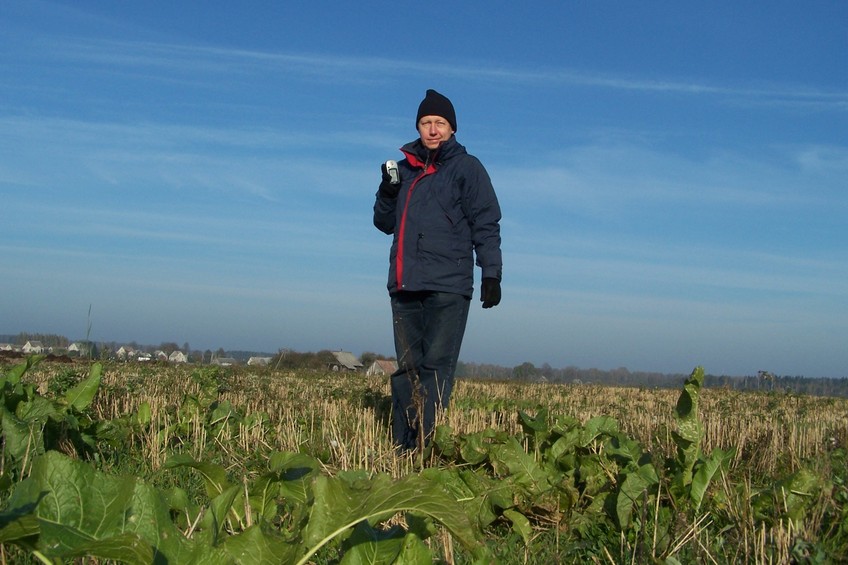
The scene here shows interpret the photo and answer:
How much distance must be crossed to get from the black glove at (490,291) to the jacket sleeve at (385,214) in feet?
3.02

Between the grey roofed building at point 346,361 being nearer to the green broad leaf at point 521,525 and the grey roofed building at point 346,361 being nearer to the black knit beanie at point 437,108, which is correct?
the black knit beanie at point 437,108

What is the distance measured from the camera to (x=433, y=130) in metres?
5.83

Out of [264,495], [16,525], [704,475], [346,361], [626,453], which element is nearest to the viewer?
[16,525]

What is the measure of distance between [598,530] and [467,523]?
2.12m

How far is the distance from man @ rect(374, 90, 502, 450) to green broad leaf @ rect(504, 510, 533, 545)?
7.02 ft

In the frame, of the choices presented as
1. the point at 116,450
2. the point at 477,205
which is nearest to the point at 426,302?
the point at 477,205

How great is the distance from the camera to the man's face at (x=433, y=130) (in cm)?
583

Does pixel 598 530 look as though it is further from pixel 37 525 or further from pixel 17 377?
pixel 17 377

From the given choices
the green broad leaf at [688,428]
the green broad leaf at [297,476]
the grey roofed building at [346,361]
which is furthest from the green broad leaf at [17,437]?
the grey roofed building at [346,361]

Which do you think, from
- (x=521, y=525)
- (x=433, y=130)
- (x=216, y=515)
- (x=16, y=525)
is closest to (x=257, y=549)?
(x=216, y=515)

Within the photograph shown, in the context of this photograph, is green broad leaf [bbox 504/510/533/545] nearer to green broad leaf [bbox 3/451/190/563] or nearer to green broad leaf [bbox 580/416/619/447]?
green broad leaf [bbox 580/416/619/447]

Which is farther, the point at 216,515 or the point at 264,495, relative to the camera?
the point at 264,495

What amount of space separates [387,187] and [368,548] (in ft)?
15.0

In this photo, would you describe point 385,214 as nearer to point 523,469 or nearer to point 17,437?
point 523,469
